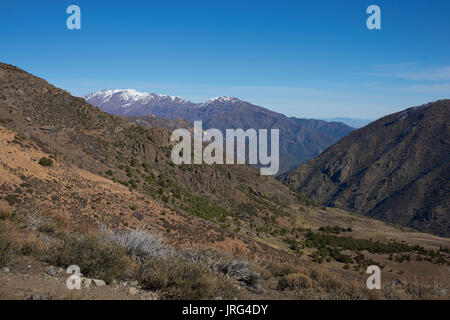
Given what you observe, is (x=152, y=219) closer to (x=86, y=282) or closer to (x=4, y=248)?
(x=4, y=248)

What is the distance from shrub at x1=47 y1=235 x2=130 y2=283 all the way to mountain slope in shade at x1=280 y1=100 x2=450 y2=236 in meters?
112

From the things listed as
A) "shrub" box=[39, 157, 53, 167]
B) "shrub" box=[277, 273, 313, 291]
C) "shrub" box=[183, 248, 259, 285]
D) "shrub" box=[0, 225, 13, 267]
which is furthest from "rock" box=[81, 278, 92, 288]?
"shrub" box=[39, 157, 53, 167]

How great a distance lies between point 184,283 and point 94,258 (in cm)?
216

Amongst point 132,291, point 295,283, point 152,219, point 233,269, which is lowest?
point 152,219

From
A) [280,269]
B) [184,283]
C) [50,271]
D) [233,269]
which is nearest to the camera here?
[184,283]

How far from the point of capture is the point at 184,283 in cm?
579

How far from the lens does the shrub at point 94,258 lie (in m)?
6.22

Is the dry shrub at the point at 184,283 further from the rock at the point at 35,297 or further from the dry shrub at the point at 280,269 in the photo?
the dry shrub at the point at 280,269

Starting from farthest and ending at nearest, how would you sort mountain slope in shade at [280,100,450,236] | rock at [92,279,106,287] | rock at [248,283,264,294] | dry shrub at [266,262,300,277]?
mountain slope in shade at [280,100,450,236], dry shrub at [266,262,300,277], rock at [248,283,264,294], rock at [92,279,106,287]

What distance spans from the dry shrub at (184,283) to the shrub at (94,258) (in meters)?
0.57

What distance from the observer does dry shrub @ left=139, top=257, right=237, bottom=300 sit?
557 centimetres

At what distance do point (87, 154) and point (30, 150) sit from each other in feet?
40.9

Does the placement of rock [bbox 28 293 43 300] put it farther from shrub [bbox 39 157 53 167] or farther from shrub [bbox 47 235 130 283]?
shrub [bbox 39 157 53 167]

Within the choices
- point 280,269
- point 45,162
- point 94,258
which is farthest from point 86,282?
point 45,162
